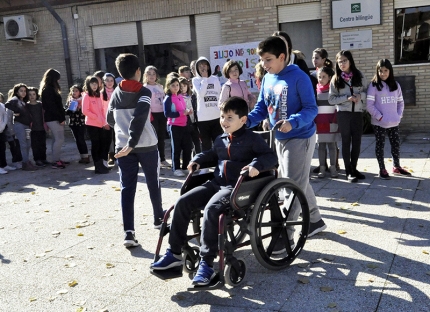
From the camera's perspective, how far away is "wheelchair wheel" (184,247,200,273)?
13.4ft

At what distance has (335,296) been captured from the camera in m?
3.66

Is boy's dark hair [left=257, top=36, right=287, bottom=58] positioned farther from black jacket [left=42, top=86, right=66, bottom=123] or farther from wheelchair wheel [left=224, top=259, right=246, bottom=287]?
black jacket [left=42, top=86, right=66, bottom=123]

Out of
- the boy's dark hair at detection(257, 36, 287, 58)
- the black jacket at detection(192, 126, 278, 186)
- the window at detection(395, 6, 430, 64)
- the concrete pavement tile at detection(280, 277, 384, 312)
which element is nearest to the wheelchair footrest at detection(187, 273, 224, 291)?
the concrete pavement tile at detection(280, 277, 384, 312)

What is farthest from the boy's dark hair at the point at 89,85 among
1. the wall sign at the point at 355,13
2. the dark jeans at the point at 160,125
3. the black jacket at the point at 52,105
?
the wall sign at the point at 355,13

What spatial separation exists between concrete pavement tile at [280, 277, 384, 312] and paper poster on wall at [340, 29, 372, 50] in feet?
29.8

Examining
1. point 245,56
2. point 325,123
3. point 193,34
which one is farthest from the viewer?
point 193,34

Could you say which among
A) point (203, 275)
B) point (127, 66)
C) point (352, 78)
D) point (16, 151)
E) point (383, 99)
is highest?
point (127, 66)

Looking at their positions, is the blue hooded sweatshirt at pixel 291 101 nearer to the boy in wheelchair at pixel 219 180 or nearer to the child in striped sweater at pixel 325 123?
the boy in wheelchair at pixel 219 180

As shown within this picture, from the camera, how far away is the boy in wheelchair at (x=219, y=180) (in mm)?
3799

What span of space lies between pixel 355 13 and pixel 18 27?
30.2 feet

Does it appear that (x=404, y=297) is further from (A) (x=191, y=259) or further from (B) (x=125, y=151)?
(B) (x=125, y=151)

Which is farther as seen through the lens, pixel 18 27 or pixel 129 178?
pixel 18 27

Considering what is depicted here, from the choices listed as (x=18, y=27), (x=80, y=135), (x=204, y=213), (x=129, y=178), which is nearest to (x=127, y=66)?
(x=129, y=178)

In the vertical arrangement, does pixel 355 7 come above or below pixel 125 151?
above
